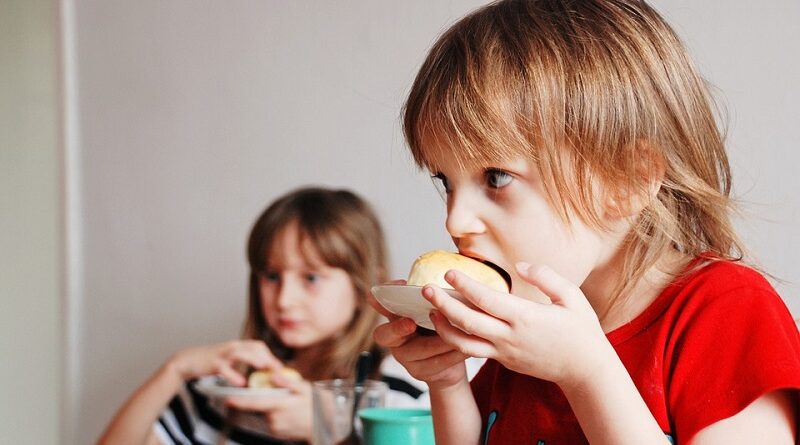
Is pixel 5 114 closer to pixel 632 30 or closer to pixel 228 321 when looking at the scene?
pixel 228 321

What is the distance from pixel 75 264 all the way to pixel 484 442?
5.43ft

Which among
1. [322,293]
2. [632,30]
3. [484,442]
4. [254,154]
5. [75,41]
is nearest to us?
[632,30]

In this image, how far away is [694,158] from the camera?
2.85 ft

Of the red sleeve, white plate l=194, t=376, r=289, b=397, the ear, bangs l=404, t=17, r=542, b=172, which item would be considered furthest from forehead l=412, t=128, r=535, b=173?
white plate l=194, t=376, r=289, b=397

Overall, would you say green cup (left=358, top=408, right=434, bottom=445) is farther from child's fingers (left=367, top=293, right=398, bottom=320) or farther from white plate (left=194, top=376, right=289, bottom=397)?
white plate (left=194, top=376, right=289, bottom=397)

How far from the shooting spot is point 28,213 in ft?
7.70

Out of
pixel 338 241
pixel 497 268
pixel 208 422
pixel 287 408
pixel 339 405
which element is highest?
pixel 497 268

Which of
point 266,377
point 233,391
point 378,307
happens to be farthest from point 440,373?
point 266,377

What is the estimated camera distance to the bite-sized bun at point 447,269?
77 centimetres

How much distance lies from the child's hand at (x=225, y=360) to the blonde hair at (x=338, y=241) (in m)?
0.14

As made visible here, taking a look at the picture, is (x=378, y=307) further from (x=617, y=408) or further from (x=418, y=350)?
(x=617, y=408)

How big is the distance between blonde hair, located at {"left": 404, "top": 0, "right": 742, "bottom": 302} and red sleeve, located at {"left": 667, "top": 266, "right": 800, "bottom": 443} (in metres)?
0.08

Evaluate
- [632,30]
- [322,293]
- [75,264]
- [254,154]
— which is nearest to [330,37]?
[254,154]

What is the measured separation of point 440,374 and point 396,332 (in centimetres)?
10
